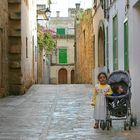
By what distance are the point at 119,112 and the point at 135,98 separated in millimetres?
959

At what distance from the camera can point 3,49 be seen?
21125 millimetres

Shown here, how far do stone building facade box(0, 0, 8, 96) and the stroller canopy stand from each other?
31.5 ft

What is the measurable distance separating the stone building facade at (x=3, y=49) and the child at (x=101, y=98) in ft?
32.1

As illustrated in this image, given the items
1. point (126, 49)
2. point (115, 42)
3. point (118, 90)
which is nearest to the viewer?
point (118, 90)

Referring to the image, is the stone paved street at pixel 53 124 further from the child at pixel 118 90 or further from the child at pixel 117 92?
the child at pixel 118 90

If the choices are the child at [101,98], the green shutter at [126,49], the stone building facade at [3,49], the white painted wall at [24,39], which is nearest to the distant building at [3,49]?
the stone building facade at [3,49]

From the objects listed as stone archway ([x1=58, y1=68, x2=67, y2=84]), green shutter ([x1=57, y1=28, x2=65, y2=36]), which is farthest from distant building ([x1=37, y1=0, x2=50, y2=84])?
stone archway ([x1=58, y1=68, x2=67, y2=84])

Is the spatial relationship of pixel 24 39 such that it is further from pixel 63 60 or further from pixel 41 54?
pixel 63 60

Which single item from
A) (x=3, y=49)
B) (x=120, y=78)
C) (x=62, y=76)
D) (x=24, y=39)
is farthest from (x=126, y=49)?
(x=62, y=76)

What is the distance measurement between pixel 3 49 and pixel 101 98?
35.2 feet

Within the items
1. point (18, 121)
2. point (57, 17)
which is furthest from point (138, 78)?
point (57, 17)

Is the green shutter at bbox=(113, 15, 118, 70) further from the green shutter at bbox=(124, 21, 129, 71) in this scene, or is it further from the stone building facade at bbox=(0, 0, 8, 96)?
the stone building facade at bbox=(0, 0, 8, 96)

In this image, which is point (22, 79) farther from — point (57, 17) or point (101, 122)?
point (57, 17)

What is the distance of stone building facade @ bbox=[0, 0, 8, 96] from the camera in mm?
20750
